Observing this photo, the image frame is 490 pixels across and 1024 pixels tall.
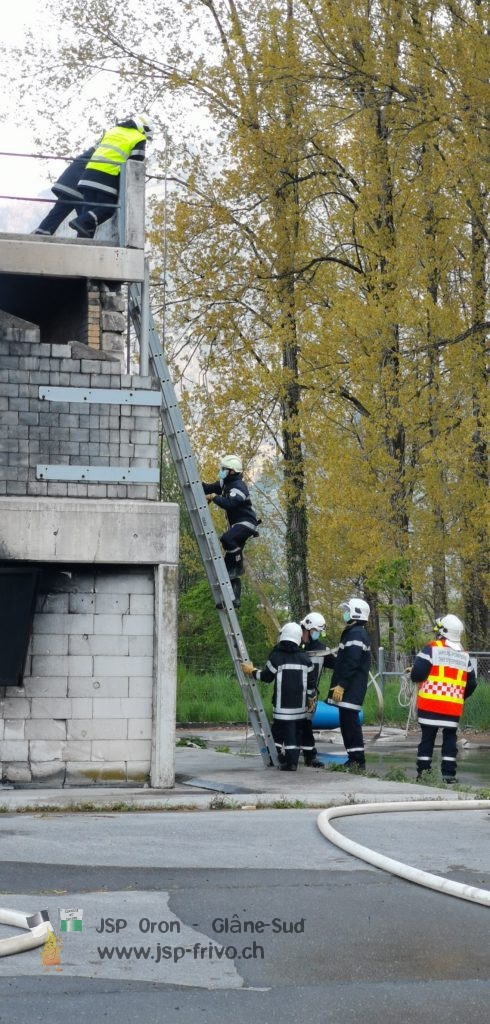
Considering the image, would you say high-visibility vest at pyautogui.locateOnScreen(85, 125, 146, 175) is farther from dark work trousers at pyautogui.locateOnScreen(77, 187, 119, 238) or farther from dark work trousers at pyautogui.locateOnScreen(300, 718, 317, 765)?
dark work trousers at pyautogui.locateOnScreen(300, 718, 317, 765)

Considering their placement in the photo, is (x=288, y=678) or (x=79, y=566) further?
(x=288, y=678)

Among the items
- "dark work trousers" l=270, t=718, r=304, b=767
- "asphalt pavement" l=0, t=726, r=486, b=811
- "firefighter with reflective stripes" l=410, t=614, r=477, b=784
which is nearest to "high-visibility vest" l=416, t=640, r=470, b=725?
"firefighter with reflective stripes" l=410, t=614, r=477, b=784

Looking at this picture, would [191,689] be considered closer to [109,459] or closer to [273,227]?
[273,227]

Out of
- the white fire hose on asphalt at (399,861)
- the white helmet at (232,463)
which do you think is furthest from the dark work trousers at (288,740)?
the white helmet at (232,463)

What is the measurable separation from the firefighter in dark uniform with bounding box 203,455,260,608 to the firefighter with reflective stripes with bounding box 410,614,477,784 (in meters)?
1.89

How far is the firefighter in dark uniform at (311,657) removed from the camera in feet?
43.2

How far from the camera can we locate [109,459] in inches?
448

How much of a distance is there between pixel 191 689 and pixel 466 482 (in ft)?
20.8

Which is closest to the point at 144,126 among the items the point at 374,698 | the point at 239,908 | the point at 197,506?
the point at 197,506

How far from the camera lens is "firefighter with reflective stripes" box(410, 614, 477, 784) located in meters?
12.1

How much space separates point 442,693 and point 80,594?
137 inches

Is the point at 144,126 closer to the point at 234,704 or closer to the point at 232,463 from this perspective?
the point at 232,463

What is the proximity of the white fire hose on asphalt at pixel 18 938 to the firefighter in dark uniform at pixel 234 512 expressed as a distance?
6736mm

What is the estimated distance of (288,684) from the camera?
1226 centimetres
